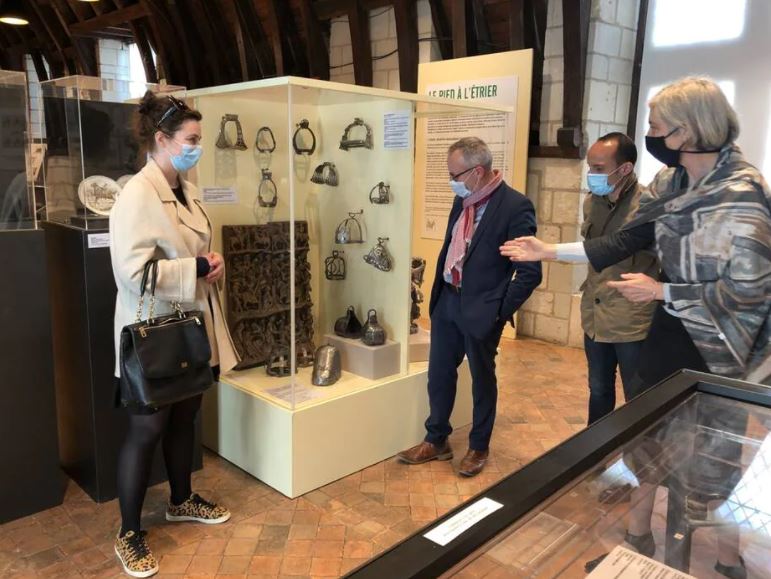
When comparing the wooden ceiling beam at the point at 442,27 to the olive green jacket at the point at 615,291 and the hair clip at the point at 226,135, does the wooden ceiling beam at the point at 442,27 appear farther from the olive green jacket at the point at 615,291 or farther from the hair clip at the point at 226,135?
the olive green jacket at the point at 615,291

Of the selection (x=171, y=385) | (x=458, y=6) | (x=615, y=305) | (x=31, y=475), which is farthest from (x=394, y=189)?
(x=458, y=6)

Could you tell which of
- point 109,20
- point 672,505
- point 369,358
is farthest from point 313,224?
point 109,20

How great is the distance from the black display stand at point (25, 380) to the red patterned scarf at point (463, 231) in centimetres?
164

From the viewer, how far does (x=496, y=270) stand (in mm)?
2754

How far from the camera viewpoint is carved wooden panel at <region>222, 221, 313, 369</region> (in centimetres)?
316

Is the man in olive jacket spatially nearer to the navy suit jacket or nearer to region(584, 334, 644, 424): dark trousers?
region(584, 334, 644, 424): dark trousers

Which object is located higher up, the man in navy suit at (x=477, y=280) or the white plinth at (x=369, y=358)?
the man in navy suit at (x=477, y=280)

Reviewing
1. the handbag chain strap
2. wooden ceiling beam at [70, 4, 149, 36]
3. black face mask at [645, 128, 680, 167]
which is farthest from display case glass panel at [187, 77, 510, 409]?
wooden ceiling beam at [70, 4, 149, 36]

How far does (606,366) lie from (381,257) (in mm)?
1172

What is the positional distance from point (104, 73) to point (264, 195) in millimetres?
7720

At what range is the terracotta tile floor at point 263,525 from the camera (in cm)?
233

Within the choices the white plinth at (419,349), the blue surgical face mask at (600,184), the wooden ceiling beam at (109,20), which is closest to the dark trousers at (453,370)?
the white plinth at (419,349)

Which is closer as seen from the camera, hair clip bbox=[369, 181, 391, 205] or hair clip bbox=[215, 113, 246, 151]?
hair clip bbox=[215, 113, 246, 151]

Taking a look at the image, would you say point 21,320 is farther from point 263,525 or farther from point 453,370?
point 453,370
